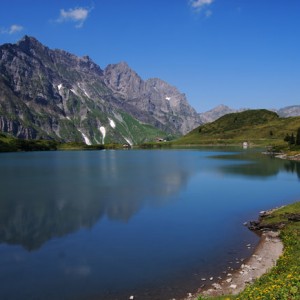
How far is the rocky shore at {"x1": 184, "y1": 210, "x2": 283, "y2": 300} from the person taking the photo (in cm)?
3331

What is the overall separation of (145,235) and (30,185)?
228ft

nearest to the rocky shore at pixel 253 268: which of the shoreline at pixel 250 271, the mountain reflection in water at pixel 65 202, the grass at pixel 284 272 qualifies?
the shoreline at pixel 250 271

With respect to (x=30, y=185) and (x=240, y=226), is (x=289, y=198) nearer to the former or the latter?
(x=240, y=226)

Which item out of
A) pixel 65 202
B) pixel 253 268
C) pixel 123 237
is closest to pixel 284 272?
pixel 253 268

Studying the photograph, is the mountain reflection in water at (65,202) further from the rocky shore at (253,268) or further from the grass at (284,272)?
the grass at (284,272)

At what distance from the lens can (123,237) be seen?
53.9 m

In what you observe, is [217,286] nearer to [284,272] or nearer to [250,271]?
[250,271]

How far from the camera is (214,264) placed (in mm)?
41344

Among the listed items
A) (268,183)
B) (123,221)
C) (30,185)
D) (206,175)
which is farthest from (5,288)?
(206,175)

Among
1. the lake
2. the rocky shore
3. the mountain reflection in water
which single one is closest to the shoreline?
the rocky shore

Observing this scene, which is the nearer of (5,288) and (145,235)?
(5,288)

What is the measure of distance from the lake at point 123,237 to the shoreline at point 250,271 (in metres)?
1.48

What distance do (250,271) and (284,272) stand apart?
6900mm

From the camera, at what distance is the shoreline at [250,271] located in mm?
33125
